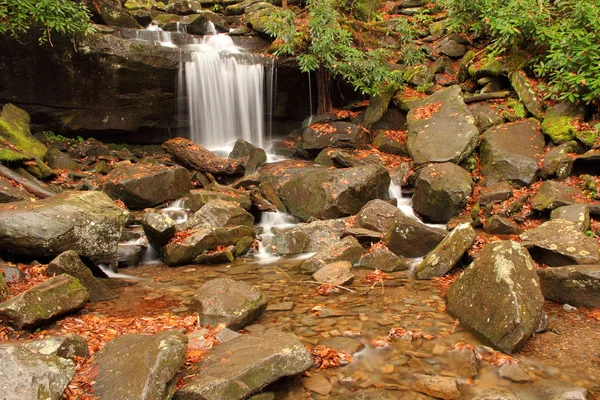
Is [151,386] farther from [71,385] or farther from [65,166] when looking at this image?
[65,166]

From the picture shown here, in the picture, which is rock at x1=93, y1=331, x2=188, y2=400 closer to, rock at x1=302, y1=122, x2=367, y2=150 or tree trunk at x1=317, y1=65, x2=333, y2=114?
rock at x1=302, y1=122, x2=367, y2=150

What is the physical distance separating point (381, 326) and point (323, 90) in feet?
39.8

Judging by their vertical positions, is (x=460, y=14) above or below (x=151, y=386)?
above

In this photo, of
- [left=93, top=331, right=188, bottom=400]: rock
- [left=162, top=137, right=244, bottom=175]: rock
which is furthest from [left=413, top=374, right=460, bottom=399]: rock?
[left=162, top=137, right=244, bottom=175]: rock

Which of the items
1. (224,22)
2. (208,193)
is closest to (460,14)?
(224,22)

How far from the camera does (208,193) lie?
1047cm

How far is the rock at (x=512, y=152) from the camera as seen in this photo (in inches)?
407

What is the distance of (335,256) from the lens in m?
7.51

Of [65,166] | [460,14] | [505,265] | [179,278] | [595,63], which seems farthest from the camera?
[460,14]

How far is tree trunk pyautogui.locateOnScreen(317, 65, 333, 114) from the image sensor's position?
15.7 meters

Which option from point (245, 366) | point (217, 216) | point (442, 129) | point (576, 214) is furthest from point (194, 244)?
point (442, 129)

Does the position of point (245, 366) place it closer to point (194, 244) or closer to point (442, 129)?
point (194, 244)

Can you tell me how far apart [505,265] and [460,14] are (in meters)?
13.5

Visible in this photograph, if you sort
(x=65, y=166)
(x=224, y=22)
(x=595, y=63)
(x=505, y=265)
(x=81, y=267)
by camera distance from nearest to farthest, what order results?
(x=505, y=265), (x=81, y=267), (x=595, y=63), (x=65, y=166), (x=224, y=22)
